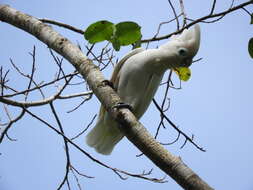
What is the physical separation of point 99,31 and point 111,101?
50 centimetres

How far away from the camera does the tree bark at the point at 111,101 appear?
1.26 metres

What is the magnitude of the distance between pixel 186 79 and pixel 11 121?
144 centimetres

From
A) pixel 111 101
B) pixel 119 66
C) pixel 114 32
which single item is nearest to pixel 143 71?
pixel 119 66

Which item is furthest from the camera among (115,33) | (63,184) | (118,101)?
(63,184)

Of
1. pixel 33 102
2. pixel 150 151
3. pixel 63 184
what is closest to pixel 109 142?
pixel 63 184

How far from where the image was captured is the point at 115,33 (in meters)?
1.94

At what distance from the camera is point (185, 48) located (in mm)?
1989

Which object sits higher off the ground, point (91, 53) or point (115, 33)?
point (91, 53)

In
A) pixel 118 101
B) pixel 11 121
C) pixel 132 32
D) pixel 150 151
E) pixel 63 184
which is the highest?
pixel 11 121

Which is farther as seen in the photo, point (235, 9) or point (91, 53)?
point (91, 53)

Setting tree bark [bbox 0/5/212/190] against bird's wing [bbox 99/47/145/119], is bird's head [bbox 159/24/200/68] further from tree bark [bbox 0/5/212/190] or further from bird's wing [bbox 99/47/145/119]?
tree bark [bbox 0/5/212/190]

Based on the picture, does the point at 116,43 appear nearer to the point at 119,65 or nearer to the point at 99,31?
the point at 99,31

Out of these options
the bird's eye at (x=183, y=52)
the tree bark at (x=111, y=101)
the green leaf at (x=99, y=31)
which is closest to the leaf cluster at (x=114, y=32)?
the green leaf at (x=99, y=31)

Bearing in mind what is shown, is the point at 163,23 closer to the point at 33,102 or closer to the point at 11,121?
the point at 33,102
